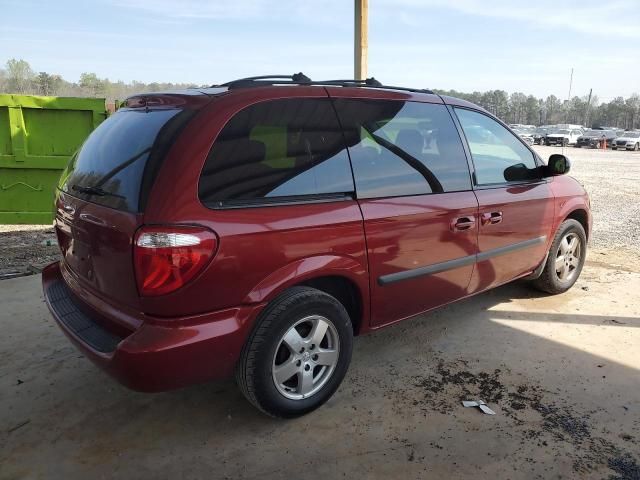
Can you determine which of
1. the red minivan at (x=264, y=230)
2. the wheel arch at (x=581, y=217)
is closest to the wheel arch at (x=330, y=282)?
the red minivan at (x=264, y=230)

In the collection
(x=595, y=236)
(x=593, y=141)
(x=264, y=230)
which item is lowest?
(x=595, y=236)

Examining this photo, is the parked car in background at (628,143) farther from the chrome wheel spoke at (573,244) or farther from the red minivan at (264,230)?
the red minivan at (264,230)

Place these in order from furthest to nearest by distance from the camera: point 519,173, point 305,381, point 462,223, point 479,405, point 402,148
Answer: point 519,173 < point 462,223 < point 402,148 < point 479,405 < point 305,381

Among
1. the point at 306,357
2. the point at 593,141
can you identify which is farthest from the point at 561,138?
the point at 306,357

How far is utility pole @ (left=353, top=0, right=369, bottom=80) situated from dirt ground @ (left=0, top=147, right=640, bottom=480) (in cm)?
395

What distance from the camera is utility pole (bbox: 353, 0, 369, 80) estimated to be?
21.1 feet

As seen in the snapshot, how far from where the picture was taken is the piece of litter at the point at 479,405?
2.83 m

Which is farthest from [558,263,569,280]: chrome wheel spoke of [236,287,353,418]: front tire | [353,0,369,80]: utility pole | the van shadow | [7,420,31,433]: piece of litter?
[7,420,31,433]: piece of litter

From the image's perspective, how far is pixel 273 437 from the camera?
2.60 meters

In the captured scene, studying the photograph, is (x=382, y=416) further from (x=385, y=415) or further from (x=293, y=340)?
(x=293, y=340)

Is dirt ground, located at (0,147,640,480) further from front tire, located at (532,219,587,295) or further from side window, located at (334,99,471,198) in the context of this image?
side window, located at (334,99,471,198)

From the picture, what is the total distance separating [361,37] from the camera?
21.3ft

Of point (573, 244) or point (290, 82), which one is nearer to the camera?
point (290, 82)

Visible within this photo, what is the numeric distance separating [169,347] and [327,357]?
938 mm
